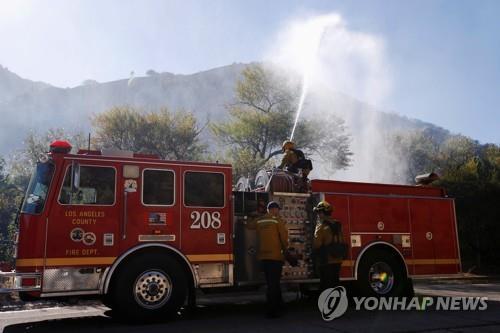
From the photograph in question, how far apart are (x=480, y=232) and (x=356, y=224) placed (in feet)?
51.8

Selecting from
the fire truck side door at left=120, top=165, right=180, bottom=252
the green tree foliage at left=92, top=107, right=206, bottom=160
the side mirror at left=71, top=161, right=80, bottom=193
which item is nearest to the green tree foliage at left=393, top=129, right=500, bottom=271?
the green tree foliage at left=92, top=107, right=206, bottom=160

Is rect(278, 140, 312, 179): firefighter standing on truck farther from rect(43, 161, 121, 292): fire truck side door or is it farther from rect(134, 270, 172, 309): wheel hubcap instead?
rect(43, 161, 121, 292): fire truck side door

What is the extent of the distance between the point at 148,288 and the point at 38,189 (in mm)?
2203

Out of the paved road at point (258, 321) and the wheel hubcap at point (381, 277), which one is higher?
the wheel hubcap at point (381, 277)

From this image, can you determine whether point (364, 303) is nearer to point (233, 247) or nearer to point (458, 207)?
point (233, 247)

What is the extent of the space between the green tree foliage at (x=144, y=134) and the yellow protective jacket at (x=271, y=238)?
76.6 feet

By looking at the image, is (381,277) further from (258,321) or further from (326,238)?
(258,321)

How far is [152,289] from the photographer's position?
7230 mm

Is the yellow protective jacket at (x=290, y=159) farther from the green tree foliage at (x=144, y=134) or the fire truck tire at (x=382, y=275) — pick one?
the green tree foliage at (x=144, y=134)

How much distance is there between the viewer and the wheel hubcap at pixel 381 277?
371 inches

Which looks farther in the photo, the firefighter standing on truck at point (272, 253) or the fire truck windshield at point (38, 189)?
the firefighter standing on truck at point (272, 253)

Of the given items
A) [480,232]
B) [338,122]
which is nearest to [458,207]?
[480,232]

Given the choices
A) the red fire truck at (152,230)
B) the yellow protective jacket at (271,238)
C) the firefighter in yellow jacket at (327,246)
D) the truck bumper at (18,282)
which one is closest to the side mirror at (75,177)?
the red fire truck at (152,230)

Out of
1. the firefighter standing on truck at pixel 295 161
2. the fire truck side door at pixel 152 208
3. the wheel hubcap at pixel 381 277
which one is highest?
the firefighter standing on truck at pixel 295 161
